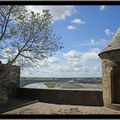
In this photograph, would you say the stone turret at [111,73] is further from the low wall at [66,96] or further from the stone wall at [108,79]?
the low wall at [66,96]

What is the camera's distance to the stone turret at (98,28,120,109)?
11133mm

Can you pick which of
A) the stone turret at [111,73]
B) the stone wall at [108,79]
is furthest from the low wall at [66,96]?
the stone turret at [111,73]

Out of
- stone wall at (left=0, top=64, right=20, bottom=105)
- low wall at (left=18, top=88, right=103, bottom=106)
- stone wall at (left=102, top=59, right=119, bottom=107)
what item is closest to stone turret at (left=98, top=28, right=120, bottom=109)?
stone wall at (left=102, top=59, right=119, bottom=107)

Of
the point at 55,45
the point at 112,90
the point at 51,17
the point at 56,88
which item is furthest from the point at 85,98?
the point at 51,17

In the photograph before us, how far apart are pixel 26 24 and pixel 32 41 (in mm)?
624

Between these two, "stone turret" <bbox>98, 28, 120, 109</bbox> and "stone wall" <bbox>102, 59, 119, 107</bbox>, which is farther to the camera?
"stone wall" <bbox>102, 59, 119, 107</bbox>

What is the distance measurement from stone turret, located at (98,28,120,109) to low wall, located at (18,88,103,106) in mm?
1735

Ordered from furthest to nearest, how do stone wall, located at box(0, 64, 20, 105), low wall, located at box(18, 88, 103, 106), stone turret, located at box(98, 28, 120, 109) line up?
low wall, located at box(18, 88, 103, 106), stone turret, located at box(98, 28, 120, 109), stone wall, located at box(0, 64, 20, 105)

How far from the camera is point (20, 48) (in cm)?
1084

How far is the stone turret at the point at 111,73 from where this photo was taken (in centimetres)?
1113

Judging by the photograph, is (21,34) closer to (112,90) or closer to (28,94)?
(112,90)

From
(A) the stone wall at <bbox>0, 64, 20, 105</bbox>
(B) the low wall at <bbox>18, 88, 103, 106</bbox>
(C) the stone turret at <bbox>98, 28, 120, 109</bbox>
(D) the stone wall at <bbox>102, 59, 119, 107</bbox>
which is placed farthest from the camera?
(B) the low wall at <bbox>18, 88, 103, 106</bbox>

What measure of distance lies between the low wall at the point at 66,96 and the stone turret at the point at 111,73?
1.74 m

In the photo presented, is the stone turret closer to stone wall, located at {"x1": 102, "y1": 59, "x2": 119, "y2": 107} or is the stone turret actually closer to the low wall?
stone wall, located at {"x1": 102, "y1": 59, "x2": 119, "y2": 107}
